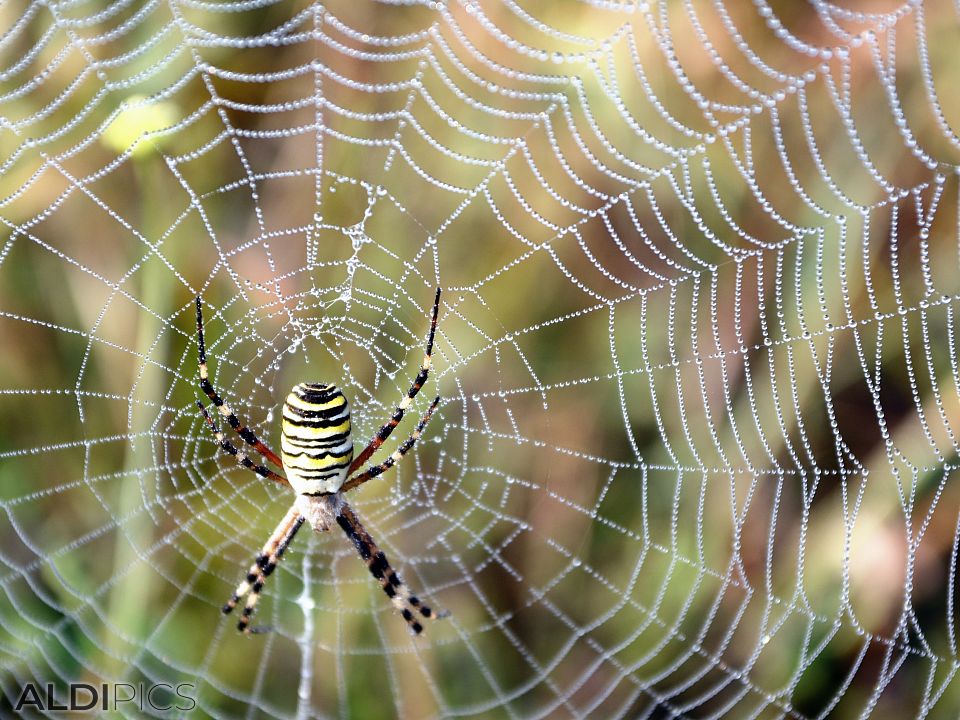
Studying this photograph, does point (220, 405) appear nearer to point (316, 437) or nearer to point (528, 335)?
point (316, 437)

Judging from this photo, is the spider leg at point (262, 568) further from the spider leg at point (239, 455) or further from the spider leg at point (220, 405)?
the spider leg at point (220, 405)

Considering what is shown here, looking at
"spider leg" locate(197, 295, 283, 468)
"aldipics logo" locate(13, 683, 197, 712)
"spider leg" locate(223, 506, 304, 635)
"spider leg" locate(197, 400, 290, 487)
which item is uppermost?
"spider leg" locate(197, 295, 283, 468)

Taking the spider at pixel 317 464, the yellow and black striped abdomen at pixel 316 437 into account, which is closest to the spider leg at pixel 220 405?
the spider at pixel 317 464

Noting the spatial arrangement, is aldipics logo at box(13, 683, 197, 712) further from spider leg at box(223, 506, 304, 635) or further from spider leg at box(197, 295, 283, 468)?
spider leg at box(197, 295, 283, 468)

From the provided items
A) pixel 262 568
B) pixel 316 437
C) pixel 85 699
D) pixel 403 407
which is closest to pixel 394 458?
pixel 403 407

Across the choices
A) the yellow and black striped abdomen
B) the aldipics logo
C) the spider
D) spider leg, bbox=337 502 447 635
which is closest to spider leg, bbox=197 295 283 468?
the spider

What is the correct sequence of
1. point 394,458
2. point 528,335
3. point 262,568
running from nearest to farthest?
point 394,458
point 262,568
point 528,335
